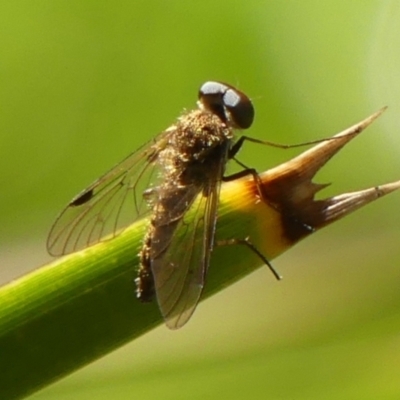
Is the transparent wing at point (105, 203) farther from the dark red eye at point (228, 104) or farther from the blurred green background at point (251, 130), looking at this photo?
the blurred green background at point (251, 130)

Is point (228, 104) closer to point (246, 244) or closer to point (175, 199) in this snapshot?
point (175, 199)

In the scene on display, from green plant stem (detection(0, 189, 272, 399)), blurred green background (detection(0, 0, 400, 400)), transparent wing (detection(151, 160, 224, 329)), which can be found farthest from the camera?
blurred green background (detection(0, 0, 400, 400))

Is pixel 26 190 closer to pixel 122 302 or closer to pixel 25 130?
pixel 25 130

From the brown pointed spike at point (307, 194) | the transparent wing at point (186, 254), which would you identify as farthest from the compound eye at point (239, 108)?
the brown pointed spike at point (307, 194)

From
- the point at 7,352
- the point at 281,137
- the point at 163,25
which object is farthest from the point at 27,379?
the point at 163,25

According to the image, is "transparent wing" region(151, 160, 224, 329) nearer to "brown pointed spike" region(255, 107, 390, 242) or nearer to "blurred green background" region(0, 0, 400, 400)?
"brown pointed spike" region(255, 107, 390, 242)

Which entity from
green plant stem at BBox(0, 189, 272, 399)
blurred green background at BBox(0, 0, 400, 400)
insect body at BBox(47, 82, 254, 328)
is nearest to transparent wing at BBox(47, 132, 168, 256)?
insect body at BBox(47, 82, 254, 328)

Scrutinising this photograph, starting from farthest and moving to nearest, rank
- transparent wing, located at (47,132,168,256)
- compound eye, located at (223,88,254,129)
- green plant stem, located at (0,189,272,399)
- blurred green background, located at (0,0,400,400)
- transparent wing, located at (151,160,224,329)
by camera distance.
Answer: blurred green background, located at (0,0,400,400) → compound eye, located at (223,88,254,129) → transparent wing, located at (47,132,168,256) → transparent wing, located at (151,160,224,329) → green plant stem, located at (0,189,272,399)
